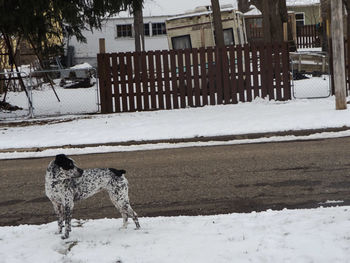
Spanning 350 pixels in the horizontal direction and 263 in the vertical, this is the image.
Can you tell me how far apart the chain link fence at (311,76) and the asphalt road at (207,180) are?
9374mm

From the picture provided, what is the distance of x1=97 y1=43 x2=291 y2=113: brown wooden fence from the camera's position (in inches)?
774

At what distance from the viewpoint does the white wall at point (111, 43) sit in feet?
138

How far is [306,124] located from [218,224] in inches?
328

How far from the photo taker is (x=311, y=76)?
94.6ft

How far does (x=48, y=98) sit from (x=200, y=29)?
23.8 feet

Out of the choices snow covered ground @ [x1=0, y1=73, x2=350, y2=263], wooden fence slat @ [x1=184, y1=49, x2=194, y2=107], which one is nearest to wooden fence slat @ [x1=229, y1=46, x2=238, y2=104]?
wooden fence slat @ [x1=184, y1=49, x2=194, y2=107]

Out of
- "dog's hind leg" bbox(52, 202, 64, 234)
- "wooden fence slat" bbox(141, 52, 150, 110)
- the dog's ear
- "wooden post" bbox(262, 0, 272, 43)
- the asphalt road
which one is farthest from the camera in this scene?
"wooden post" bbox(262, 0, 272, 43)

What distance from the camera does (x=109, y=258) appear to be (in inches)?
202

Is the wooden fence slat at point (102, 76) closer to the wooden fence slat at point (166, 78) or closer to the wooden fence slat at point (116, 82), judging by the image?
the wooden fence slat at point (116, 82)

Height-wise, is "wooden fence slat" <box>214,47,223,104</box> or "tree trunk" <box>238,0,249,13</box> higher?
"tree trunk" <box>238,0,249,13</box>

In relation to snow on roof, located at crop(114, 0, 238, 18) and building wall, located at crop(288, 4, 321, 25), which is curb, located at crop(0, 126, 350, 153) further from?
building wall, located at crop(288, 4, 321, 25)

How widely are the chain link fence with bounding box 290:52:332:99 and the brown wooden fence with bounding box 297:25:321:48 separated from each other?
1738cm

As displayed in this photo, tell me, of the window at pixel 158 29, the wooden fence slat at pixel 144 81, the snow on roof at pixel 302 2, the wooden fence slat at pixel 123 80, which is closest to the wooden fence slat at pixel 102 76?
the wooden fence slat at pixel 123 80

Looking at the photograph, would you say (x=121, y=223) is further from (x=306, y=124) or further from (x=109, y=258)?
(x=306, y=124)
